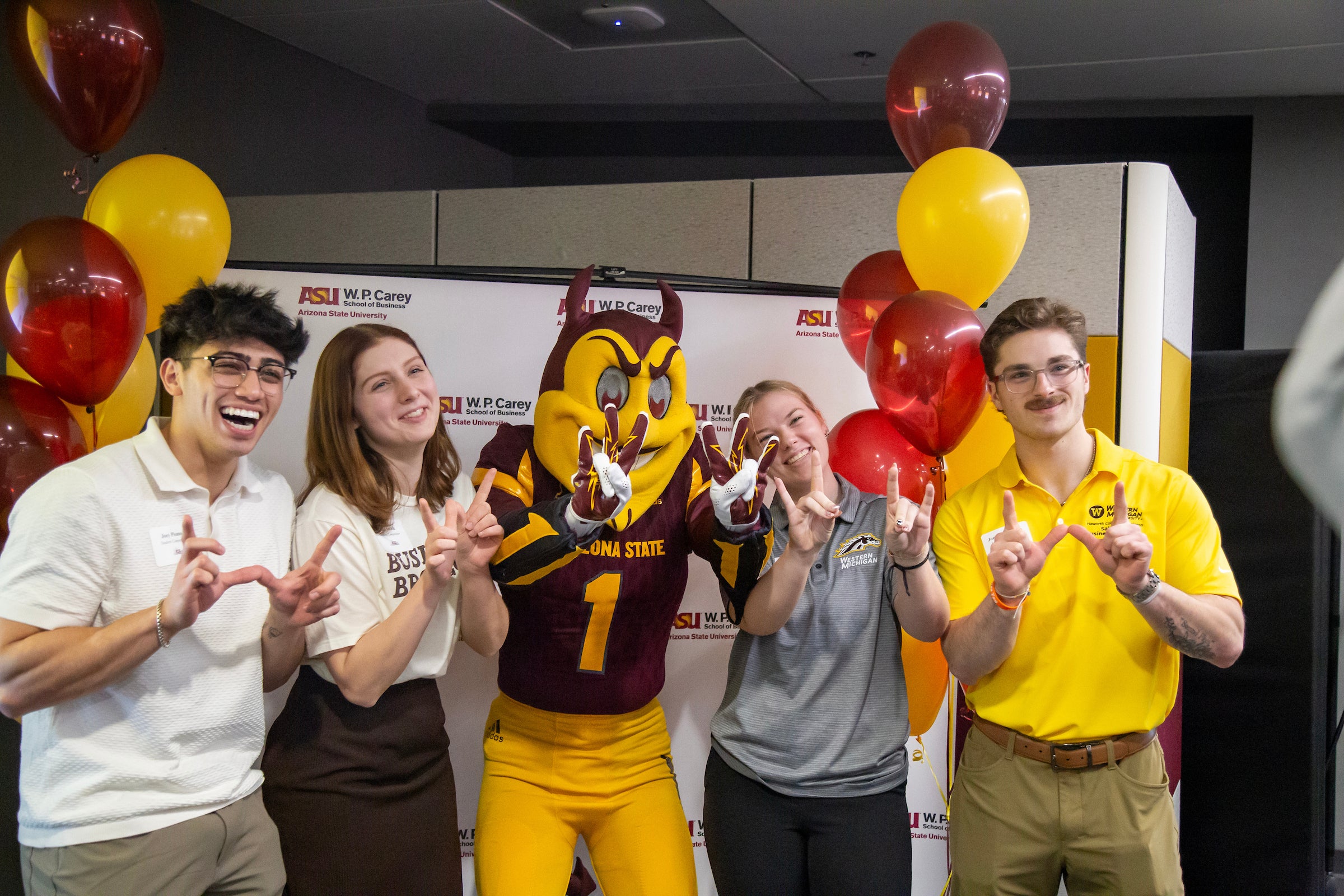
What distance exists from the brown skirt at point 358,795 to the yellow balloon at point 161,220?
35.6 inches

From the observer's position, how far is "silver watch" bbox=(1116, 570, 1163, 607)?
174 centimetres

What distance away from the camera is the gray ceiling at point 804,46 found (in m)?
4.03

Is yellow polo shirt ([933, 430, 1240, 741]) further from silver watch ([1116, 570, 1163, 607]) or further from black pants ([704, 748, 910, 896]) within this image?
black pants ([704, 748, 910, 896])

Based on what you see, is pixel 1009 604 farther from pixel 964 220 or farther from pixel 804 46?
pixel 804 46

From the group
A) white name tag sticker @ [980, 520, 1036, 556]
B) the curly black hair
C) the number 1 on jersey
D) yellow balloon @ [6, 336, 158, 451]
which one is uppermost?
the curly black hair

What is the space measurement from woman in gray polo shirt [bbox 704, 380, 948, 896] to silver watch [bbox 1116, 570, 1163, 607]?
345mm

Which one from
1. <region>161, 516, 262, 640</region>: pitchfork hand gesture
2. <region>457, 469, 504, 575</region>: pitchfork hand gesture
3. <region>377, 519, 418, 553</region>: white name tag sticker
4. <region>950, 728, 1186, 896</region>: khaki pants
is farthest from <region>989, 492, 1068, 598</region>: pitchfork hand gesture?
<region>161, 516, 262, 640</region>: pitchfork hand gesture

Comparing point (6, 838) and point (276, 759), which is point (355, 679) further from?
point (6, 838)

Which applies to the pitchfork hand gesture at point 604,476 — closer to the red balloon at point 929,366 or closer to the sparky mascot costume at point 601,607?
the sparky mascot costume at point 601,607

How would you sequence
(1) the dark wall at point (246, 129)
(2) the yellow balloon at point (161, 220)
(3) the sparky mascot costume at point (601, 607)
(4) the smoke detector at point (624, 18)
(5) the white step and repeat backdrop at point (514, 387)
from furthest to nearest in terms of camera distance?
(4) the smoke detector at point (624, 18) < (1) the dark wall at point (246, 129) < (5) the white step and repeat backdrop at point (514, 387) < (2) the yellow balloon at point (161, 220) < (3) the sparky mascot costume at point (601, 607)

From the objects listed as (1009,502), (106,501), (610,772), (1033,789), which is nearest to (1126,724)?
(1033,789)

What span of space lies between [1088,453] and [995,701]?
1.73 ft

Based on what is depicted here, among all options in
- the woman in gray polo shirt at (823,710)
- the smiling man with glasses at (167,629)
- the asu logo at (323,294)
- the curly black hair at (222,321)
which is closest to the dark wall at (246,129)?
the asu logo at (323,294)

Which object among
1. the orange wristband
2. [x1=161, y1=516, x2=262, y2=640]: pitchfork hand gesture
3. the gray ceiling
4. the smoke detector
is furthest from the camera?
the smoke detector
